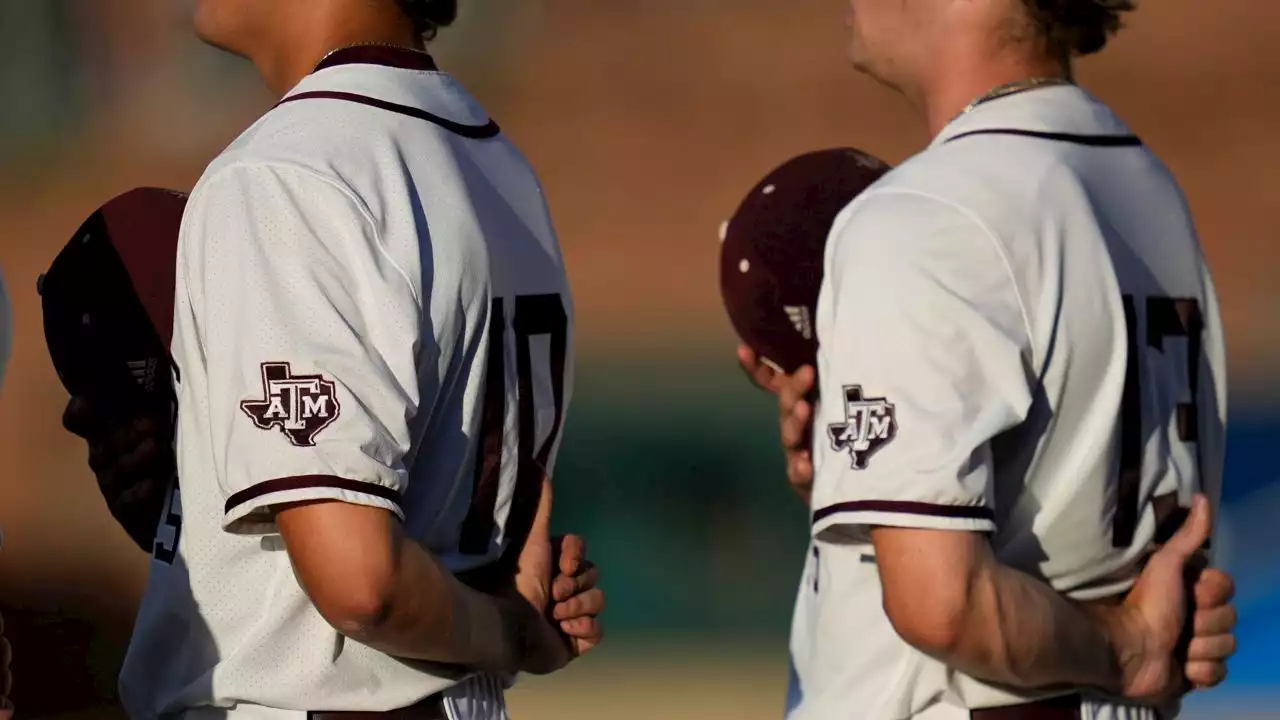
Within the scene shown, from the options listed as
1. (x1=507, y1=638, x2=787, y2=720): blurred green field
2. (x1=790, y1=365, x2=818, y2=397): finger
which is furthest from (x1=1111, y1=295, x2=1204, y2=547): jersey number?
(x1=507, y1=638, x2=787, y2=720): blurred green field

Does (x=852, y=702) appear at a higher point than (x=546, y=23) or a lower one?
lower

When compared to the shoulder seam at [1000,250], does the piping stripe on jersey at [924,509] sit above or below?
below

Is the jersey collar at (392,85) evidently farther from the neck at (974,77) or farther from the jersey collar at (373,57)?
the neck at (974,77)

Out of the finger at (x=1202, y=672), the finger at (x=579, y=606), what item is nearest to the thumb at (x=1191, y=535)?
the finger at (x=1202, y=672)

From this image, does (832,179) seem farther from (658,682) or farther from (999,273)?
(658,682)

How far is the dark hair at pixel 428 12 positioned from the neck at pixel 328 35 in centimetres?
1

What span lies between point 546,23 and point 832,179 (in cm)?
1229

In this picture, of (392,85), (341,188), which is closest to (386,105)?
(392,85)

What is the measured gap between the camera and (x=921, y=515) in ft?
5.59

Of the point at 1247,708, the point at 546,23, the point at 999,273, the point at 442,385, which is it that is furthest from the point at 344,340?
the point at 546,23

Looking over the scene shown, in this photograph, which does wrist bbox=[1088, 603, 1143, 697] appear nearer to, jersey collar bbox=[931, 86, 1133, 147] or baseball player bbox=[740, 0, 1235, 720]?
baseball player bbox=[740, 0, 1235, 720]

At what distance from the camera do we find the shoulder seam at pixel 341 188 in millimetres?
1796

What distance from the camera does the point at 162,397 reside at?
6.65 feet

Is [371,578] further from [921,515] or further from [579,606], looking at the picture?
[921,515]
